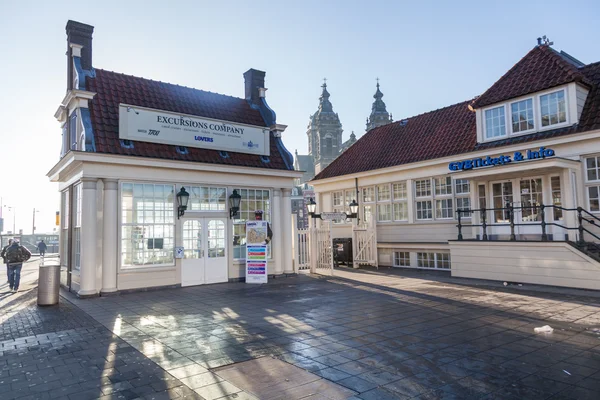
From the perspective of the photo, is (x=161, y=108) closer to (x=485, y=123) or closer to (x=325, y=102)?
(x=485, y=123)

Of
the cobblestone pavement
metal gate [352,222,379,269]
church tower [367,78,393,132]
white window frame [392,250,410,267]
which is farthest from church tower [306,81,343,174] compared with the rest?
the cobblestone pavement

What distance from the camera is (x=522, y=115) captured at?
14406 millimetres

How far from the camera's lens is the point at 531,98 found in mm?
14094

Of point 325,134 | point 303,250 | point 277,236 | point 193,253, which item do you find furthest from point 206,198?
point 325,134

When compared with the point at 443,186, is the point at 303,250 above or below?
below

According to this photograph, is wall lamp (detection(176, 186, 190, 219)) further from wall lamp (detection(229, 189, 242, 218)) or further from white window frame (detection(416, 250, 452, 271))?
white window frame (detection(416, 250, 452, 271))

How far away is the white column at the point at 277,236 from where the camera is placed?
15.4m

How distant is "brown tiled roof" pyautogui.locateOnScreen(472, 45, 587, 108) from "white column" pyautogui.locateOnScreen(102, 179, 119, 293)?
1273 centimetres

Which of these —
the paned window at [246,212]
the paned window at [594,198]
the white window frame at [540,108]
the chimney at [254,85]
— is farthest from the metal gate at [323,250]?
the paned window at [594,198]

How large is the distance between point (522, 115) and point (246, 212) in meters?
10.0

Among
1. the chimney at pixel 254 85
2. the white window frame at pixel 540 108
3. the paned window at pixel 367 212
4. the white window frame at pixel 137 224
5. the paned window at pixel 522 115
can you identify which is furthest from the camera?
the paned window at pixel 367 212

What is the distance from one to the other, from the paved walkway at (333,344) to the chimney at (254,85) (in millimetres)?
9082

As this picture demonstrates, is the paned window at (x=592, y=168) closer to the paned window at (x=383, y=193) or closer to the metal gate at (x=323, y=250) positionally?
the paned window at (x=383, y=193)

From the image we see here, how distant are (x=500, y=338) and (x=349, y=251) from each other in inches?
500
